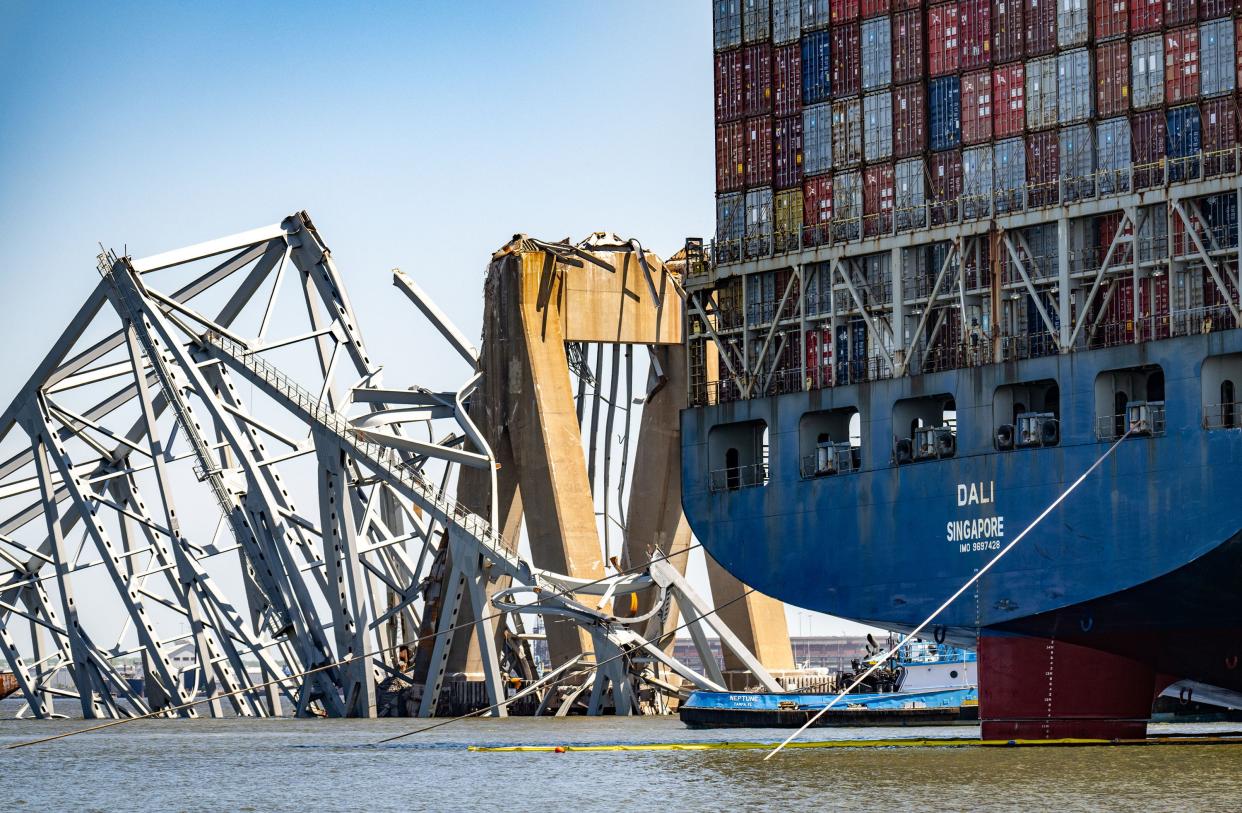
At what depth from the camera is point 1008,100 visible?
152ft

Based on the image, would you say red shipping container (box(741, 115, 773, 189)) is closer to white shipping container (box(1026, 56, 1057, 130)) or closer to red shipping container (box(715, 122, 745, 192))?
red shipping container (box(715, 122, 745, 192))

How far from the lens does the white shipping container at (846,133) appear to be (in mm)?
49500

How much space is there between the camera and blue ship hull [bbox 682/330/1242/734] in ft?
135

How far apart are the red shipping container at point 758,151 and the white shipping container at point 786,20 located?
72.6 inches

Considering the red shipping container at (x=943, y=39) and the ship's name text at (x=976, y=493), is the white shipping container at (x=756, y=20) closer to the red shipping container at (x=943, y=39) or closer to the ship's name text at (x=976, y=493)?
the red shipping container at (x=943, y=39)

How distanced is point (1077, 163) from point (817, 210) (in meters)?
7.08

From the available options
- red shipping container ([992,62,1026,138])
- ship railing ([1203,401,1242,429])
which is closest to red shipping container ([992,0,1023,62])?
red shipping container ([992,62,1026,138])

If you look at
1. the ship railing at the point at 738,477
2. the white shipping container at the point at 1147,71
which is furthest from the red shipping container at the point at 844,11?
the ship railing at the point at 738,477

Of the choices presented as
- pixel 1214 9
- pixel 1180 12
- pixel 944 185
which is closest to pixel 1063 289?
pixel 944 185

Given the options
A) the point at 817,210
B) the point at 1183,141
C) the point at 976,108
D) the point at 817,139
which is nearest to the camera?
the point at 1183,141

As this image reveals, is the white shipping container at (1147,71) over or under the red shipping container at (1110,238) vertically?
over

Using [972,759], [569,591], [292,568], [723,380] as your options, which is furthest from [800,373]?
[292,568]

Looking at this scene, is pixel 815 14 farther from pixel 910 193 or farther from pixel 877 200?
pixel 910 193

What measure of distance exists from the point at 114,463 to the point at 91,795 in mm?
37196
